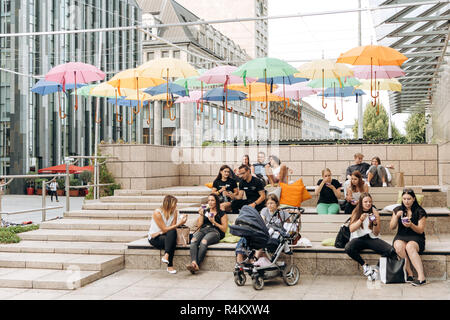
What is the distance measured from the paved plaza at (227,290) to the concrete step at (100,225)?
113 inches

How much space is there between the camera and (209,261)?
982cm

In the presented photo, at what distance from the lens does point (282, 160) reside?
57.6 feet

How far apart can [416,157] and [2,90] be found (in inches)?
1560

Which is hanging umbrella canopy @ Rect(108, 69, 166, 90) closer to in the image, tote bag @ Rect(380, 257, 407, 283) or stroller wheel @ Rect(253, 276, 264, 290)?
stroller wheel @ Rect(253, 276, 264, 290)

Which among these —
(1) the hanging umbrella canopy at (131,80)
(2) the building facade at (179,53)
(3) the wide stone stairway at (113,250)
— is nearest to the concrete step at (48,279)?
(3) the wide stone stairway at (113,250)

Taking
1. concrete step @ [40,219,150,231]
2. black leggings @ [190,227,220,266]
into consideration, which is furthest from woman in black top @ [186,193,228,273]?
concrete step @ [40,219,150,231]

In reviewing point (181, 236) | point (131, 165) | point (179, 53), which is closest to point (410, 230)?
point (181, 236)

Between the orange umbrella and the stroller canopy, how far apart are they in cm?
540

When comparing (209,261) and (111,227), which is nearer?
(209,261)

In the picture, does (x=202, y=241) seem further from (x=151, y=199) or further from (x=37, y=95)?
→ (x=37, y=95)

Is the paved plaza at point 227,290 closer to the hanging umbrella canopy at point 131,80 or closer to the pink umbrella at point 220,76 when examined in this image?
the hanging umbrella canopy at point 131,80

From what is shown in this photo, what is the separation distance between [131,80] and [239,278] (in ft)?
27.3

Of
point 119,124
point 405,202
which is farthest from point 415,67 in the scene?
point 119,124

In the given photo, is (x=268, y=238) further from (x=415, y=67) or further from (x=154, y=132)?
(x=154, y=132)
